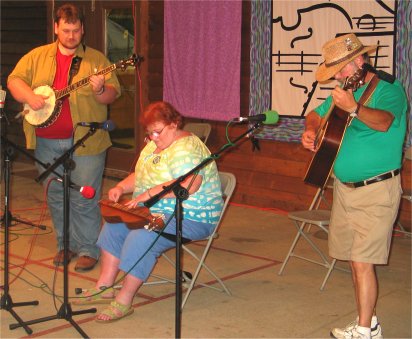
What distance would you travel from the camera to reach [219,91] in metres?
7.43

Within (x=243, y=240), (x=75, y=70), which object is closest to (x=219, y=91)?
(x=243, y=240)

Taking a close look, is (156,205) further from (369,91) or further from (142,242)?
(369,91)

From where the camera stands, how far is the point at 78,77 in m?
4.85

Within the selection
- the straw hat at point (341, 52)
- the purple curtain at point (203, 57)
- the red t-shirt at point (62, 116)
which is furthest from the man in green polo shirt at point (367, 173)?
the purple curtain at point (203, 57)

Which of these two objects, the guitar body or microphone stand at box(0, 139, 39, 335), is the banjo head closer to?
microphone stand at box(0, 139, 39, 335)

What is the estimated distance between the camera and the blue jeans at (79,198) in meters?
4.97

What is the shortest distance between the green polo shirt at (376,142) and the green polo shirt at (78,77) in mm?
1974

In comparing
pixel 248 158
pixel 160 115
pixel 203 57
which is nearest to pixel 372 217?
pixel 160 115

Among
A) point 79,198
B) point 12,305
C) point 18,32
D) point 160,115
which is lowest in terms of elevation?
point 12,305

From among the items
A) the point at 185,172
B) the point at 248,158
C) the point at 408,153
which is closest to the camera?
the point at 185,172

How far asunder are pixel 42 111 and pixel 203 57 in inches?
119

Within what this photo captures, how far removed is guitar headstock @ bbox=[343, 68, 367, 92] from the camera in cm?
350

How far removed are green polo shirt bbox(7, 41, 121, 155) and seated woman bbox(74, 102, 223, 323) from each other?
821 millimetres

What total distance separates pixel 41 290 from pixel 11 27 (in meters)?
6.73
